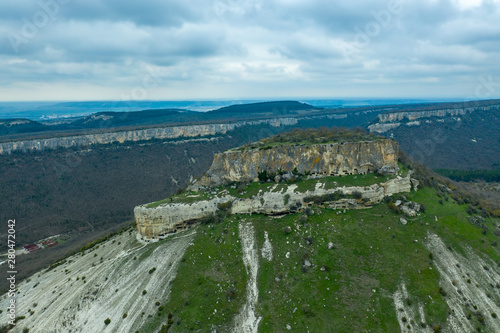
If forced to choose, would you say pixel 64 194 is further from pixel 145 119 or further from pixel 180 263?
pixel 145 119

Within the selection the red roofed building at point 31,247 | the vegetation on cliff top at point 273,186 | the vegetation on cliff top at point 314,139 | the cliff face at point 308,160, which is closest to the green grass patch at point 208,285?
the vegetation on cliff top at point 273,186

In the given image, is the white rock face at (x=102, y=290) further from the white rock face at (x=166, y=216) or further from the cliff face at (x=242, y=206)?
the cliff face at (x=242, y=206)

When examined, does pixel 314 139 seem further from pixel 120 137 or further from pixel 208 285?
pixel 120 137

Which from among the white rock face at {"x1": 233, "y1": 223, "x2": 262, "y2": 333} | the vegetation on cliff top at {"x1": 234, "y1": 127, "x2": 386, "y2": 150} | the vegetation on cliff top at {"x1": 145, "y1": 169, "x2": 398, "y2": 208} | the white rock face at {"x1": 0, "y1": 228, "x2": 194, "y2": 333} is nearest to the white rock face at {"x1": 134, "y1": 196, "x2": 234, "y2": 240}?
the vegetation on cliff top at {"x1": 145, "y1": 169, "x2": 398, "y2": 208}

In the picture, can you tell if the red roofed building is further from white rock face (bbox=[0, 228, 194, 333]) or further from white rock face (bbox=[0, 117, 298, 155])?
white rock face (bbox=[0, 117, 298, 155])

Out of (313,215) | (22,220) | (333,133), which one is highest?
(333,133)

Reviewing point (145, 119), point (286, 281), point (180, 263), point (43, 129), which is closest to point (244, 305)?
point (286, 281)

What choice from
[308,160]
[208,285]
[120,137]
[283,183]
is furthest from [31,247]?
[120,137]
